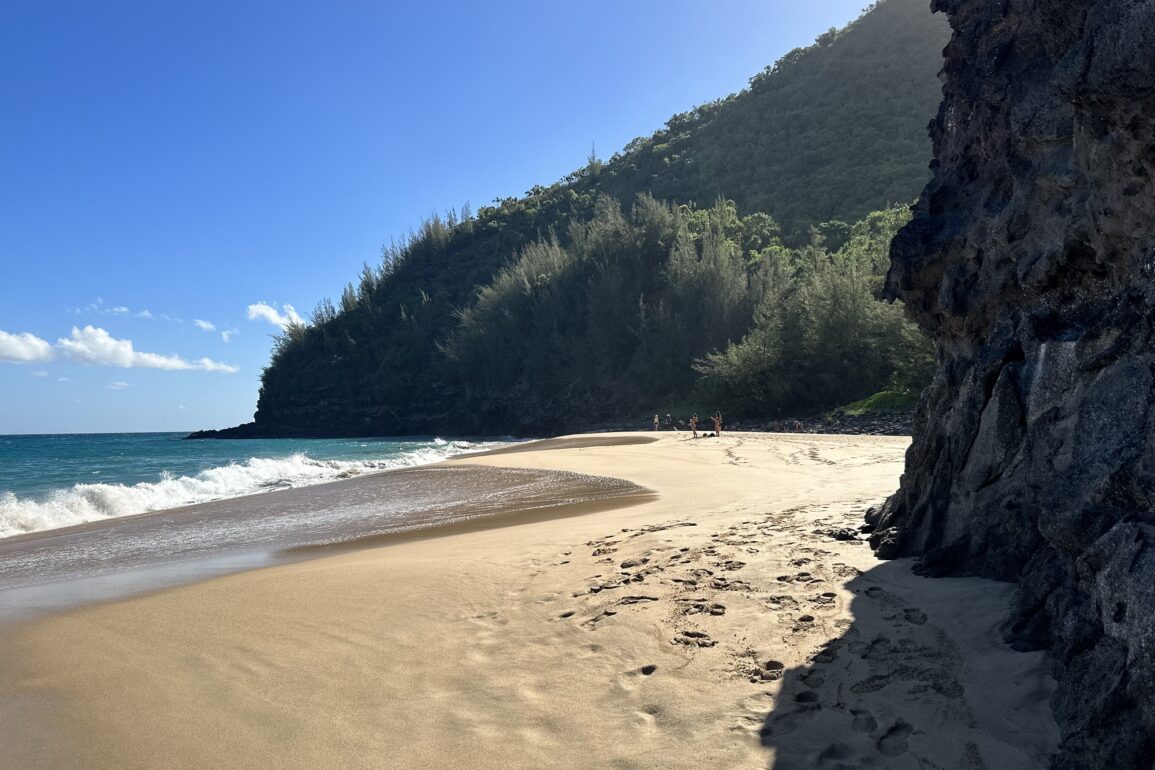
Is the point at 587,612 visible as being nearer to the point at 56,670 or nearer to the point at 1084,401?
the point at 1084,401

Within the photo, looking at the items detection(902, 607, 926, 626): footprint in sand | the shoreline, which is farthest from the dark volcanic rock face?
the shoreline

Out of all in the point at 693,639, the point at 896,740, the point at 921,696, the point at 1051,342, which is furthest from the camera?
the point at 693,639

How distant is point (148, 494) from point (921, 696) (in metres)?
15.4

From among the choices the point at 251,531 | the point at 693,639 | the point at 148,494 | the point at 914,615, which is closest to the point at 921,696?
the point at 914,615

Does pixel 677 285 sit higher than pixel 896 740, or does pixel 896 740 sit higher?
pixel 677 285

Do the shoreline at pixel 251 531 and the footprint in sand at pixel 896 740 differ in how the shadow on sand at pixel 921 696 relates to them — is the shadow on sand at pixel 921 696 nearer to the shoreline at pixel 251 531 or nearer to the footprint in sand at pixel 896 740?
the footprint in sand at pixel 896 740

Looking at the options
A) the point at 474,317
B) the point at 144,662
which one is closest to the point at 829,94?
the point at 474,317

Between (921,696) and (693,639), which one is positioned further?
(693,639)

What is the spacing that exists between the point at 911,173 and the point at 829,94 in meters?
17.5

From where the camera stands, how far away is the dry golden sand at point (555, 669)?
8.54ft

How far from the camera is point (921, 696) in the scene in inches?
107

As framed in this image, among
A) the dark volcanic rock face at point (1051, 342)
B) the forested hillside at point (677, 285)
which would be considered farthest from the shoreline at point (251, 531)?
the forested hillside at point (677, 285)

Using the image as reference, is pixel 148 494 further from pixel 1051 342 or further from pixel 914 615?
pixel 1051 342

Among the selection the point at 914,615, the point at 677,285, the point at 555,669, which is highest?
the point at 677,285
